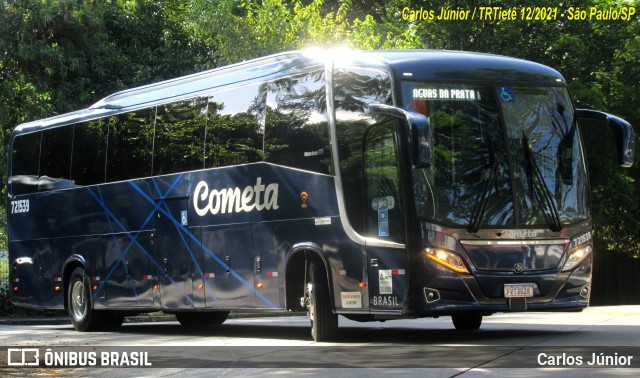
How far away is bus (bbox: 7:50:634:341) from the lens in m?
15.0

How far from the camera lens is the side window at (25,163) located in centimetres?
2391

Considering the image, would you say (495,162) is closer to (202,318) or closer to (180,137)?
(180,137)

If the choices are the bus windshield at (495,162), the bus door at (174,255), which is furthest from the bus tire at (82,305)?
the bus windshield at (495,162)

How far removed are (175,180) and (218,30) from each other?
15290 millimetres

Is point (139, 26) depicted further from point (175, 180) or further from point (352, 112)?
point (352, 112)

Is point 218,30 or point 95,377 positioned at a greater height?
point 218,30

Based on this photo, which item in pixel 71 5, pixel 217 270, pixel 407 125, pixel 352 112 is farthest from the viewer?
pixel 71 5

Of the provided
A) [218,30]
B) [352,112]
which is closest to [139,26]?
[218,30]

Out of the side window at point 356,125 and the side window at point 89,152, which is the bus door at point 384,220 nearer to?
the side window at point 356,125

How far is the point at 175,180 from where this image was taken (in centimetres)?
1953

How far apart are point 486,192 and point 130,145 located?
782 cm

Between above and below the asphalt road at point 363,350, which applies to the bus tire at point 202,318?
above

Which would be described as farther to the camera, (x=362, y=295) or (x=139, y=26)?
(x=139, y=26)

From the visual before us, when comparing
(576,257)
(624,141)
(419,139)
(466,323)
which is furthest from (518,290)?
(466,323)
